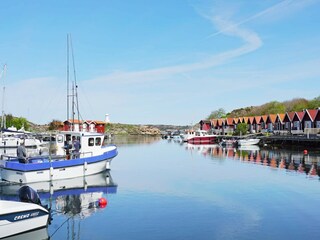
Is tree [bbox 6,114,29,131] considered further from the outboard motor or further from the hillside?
the outboard motor

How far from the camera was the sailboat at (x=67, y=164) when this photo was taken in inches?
1069

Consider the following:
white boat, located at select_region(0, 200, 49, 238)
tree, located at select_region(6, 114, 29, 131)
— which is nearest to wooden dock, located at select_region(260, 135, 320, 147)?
white boat, located at select_region(0, 200, 49, 238)

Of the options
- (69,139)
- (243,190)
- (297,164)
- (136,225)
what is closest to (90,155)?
(69,139)

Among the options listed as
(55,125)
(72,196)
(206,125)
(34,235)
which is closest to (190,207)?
(72,196)

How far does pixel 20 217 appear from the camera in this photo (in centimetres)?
1508

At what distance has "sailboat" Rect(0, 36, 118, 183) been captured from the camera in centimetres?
2714

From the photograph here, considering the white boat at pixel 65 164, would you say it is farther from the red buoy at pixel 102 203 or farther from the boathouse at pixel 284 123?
the boathouse at pixel 284 123

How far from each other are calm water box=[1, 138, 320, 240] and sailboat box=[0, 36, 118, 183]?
101cm

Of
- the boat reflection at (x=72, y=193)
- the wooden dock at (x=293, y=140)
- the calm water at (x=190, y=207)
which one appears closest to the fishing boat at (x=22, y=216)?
the calm water at (x=190, y=207)

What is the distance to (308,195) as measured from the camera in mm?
24812

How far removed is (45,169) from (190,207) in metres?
12.2

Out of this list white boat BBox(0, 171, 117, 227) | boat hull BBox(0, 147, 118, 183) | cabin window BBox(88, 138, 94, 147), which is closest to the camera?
white boat BBox(0, 171, 117, 227)

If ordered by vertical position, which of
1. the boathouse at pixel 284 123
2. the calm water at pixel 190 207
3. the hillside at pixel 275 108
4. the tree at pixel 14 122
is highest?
the hillside at pixel 275 108

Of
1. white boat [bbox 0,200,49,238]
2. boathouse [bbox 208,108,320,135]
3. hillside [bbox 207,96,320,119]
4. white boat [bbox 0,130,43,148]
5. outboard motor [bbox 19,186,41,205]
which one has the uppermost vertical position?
hillside [bbox 207,96,320,119]
